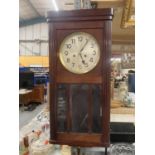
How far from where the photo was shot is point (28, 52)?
10211mm

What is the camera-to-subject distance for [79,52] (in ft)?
2.60

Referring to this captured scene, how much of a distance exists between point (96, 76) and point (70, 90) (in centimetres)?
11

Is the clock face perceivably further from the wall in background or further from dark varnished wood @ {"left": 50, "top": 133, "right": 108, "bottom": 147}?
the wall in background

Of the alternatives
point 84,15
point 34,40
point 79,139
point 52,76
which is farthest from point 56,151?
point 34,40

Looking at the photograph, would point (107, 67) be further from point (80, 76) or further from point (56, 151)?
point (56, 151)

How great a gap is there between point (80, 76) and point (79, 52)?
81 mm

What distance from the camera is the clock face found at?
78cm

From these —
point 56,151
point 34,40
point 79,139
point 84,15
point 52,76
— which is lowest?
point 56,151

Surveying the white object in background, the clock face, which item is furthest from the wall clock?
the white object in background

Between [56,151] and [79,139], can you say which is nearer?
[79,139]

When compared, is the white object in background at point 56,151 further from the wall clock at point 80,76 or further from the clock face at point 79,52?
the clock face at point 79,52

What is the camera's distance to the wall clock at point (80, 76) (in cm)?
77
